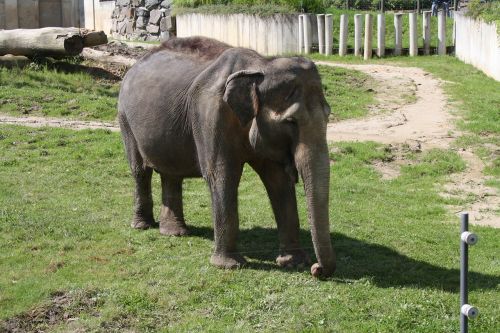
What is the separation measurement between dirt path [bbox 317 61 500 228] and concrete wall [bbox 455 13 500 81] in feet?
4.68

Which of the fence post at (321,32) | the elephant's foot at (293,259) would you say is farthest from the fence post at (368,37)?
the elephant's foot at (293,259)

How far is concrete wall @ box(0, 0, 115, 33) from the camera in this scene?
3472 centimetres

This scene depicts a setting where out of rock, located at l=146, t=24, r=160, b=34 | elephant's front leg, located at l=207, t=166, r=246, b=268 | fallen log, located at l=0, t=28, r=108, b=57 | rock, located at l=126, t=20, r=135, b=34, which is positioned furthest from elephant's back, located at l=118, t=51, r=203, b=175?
rock, located at l=126, t=20, r=135, b=34

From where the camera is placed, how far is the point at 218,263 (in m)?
8.71

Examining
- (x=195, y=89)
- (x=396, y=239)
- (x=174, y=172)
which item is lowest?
(x=396, y=239)

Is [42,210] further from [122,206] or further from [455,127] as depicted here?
[455,127]

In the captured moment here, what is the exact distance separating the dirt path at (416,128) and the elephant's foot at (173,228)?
3806 mm

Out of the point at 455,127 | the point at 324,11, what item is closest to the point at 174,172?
the point at 455,127

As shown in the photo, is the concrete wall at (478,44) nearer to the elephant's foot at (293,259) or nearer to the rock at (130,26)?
the elephant's foot at (293,259)

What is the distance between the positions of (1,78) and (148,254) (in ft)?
38.2

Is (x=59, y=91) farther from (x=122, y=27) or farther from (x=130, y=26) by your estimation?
(x=122, y=27)

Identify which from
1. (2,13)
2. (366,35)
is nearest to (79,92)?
(366,35)

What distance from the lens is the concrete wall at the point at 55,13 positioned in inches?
1367

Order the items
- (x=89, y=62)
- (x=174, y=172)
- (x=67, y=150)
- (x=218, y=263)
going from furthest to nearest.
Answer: (x=89, y=62), (x=67, y=150), (x=174, y=172), (x=218, y=263)
